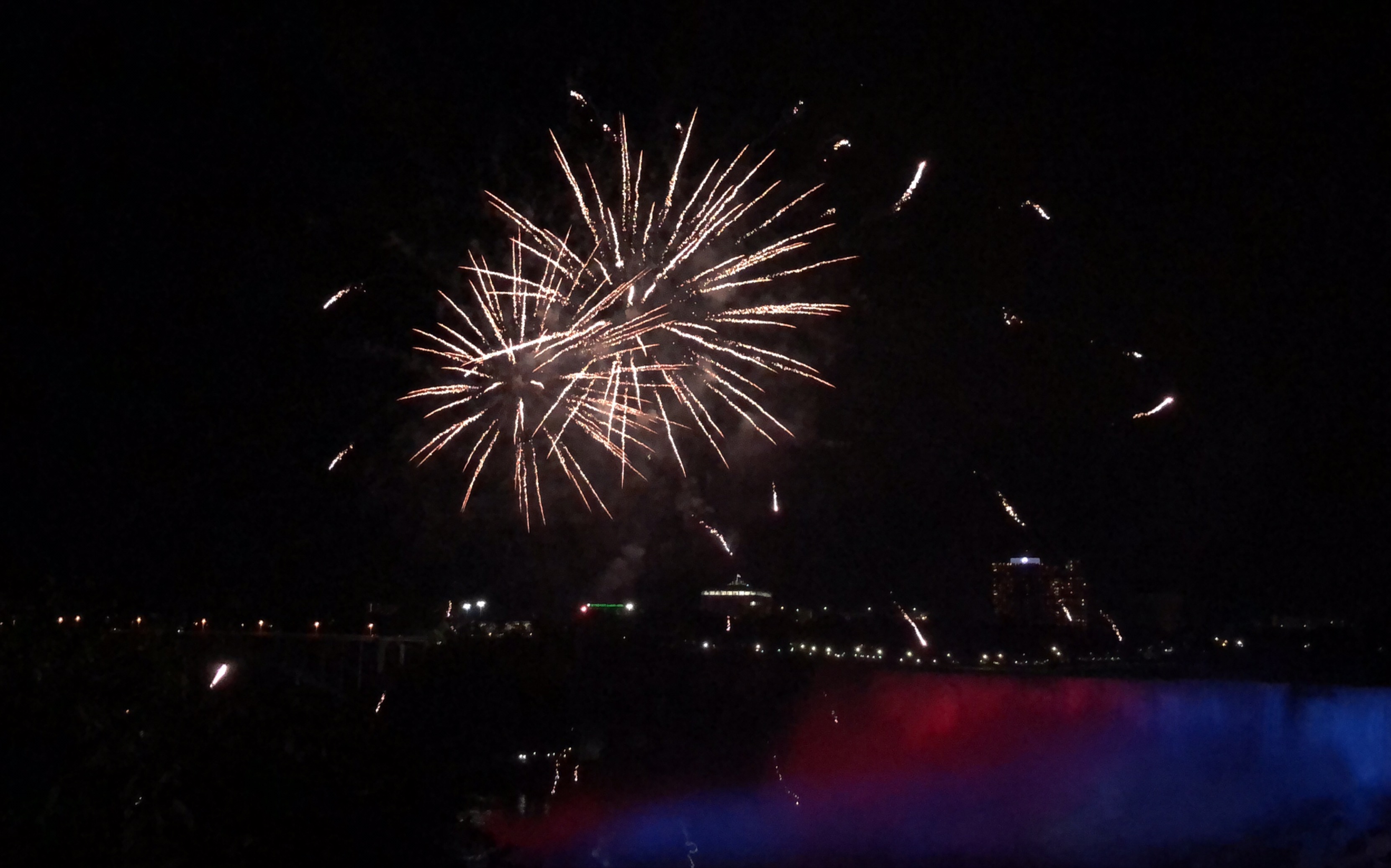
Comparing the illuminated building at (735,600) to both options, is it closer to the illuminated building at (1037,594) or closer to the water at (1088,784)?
the illuminated building at (1037,594)

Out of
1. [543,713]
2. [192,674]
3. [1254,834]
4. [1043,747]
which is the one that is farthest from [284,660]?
[1254,834]

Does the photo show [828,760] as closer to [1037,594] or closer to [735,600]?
[1037,594]

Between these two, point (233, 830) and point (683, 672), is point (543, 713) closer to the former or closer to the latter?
point (683, 672)

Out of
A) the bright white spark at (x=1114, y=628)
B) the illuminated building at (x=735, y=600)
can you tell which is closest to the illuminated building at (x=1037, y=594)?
the bright white spark at (x=1114, y=628)

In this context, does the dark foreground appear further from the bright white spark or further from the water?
the bright white spark

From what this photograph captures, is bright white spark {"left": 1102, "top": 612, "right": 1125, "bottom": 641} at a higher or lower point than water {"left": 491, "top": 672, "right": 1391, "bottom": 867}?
higher

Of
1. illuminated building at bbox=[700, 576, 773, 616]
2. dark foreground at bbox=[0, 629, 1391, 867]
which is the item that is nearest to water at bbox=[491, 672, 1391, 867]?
dark foreground at bbox=[0, 629, 1391, 867]

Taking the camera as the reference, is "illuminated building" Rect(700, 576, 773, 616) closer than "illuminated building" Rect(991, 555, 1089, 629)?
No
